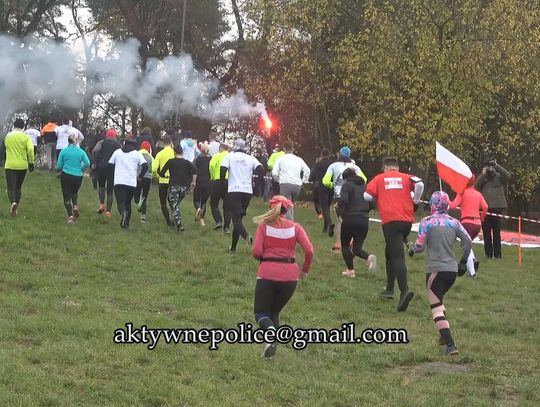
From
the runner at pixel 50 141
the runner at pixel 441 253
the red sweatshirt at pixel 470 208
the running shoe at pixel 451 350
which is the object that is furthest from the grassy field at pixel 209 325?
the runner at pixel 50 141

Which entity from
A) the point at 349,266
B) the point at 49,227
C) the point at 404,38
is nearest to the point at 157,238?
the point at 49,227

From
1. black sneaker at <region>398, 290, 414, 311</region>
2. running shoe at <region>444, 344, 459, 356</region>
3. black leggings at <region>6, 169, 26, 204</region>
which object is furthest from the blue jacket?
running shoe at <region>444, 344, 459, 356</region>

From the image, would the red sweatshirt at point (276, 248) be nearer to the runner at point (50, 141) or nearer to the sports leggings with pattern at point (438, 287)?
the sports leggings with pattern at point (438, 287)

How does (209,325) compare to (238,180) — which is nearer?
(209,325)

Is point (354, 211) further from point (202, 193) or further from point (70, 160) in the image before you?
point (70, 160)

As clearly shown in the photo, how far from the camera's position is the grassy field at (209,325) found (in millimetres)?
7141

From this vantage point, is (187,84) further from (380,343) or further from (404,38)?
→ (380,343)

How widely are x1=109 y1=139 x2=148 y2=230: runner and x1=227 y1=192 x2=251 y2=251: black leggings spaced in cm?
264

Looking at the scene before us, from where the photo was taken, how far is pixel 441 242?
898cm

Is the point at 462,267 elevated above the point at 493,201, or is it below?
below

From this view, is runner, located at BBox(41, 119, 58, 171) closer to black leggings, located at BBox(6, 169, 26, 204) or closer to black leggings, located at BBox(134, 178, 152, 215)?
black leggings, located at BBox(134, 178, 152, 215)

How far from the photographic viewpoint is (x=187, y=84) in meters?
25.8

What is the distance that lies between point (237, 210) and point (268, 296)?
5.91m

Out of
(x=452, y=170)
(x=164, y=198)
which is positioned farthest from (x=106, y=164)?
(x=452, y=170)
